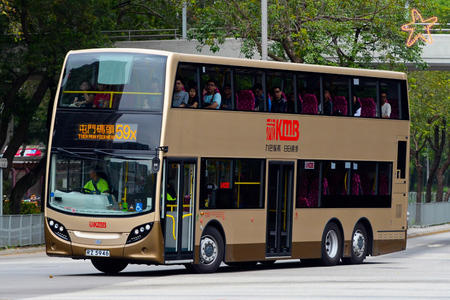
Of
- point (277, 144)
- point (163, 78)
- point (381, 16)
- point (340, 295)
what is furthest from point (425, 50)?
point (340, 295)

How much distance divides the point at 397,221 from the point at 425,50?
18.2 metres

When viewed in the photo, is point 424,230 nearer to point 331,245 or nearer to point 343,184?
point 331,245

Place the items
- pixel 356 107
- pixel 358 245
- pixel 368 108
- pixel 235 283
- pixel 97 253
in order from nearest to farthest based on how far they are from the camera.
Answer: pixel 235 283
pixel 97 253
pixel 356 107
pixel 368 108
pixel 358 245

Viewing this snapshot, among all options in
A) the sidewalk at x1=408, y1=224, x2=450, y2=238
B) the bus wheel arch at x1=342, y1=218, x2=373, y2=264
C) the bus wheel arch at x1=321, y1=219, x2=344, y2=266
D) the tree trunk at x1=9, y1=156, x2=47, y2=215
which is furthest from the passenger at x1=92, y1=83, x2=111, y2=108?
the sidewalk at x1=408, y1=224, x2=450, y2=238

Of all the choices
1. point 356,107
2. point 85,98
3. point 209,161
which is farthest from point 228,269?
point 85,98

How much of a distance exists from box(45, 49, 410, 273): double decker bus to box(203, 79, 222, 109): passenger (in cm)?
3

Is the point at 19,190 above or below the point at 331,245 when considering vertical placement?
above

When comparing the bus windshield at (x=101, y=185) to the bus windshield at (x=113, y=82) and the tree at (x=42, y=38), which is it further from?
the tree at (x=42, y=38)

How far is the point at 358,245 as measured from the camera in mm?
21250

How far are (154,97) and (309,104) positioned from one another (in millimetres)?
4521

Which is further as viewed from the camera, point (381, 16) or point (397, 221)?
point (381, 16)

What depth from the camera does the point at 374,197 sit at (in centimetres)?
2134

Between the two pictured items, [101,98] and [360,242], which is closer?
[101,98]

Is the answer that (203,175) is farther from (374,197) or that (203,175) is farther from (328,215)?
(374,197)
